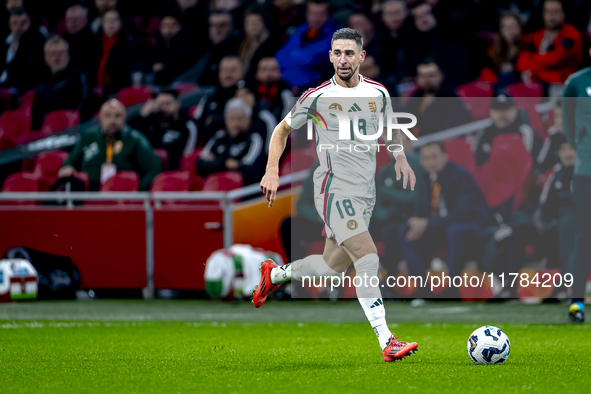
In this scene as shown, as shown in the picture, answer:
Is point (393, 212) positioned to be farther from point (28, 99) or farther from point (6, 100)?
point (6, 100)

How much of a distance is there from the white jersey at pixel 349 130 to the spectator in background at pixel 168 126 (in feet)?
21.8

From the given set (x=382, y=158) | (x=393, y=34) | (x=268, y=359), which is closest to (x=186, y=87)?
(x=393, y=34)

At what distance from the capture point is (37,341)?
6598mm

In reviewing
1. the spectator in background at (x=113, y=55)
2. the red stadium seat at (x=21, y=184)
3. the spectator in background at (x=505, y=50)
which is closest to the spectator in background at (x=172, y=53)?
the spectator in background at (x=113, y=55)

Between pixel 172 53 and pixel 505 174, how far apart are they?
687 centimetres

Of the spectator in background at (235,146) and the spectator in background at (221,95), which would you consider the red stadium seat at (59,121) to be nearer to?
the spectator in background at (221,95)

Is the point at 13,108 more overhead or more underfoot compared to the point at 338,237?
more overhead

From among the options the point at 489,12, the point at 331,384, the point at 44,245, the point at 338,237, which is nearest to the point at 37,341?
the point at 338,237

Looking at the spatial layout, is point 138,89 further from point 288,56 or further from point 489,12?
point 489,12

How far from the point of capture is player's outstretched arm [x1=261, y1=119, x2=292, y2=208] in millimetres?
5398

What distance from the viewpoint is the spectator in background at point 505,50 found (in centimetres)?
1121

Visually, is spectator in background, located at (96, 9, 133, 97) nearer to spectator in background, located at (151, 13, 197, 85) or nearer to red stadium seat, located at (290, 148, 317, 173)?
spectator in background, located at (151, 13, 197, 85)

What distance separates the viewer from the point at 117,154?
1135 centimetres

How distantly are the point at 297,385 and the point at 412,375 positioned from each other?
717 mm
